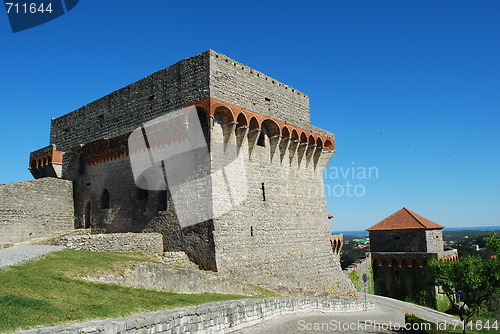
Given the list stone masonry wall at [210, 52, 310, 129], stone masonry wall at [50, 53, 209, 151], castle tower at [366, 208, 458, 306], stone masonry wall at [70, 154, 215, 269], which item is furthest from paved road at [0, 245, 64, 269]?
castle tower at [366, 208, 458, 306]

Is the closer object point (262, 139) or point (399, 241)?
point (262, 139)

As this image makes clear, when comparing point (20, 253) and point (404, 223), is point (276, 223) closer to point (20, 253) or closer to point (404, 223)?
point (20, 253)

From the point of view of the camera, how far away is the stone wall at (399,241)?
97.9 ft

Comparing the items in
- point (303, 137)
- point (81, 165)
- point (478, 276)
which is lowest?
point (478, 276)

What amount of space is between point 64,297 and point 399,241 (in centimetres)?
2846

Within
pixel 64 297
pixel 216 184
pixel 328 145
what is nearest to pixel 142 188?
pixel 216 184

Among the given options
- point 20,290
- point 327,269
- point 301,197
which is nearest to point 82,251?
point 20,290

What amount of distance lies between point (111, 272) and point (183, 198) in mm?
4915

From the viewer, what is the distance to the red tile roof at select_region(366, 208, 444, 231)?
99.3 feet

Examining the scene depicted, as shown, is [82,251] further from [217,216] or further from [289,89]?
[289,89]

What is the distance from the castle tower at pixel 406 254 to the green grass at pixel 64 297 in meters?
22.8

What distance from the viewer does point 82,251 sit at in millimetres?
13906

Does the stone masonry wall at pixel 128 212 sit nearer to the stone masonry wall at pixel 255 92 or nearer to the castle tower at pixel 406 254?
the stone masonry wall at pixel 255 92

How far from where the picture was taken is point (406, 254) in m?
29.9
